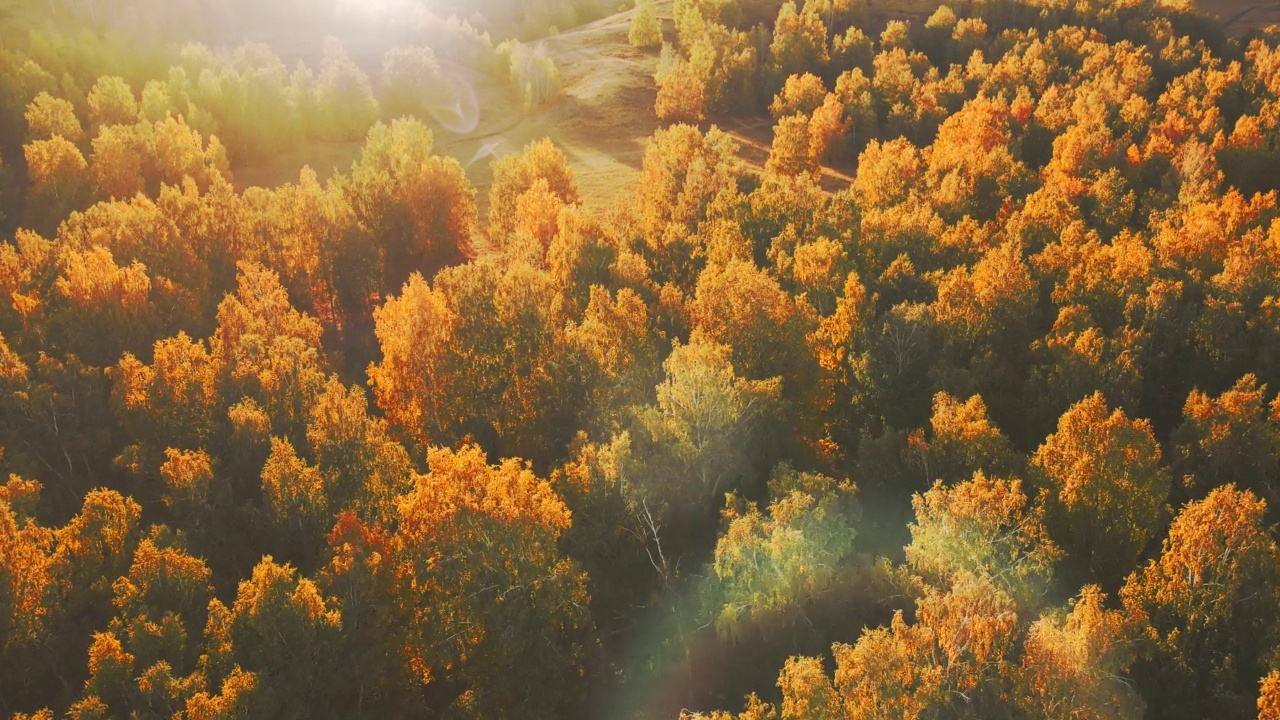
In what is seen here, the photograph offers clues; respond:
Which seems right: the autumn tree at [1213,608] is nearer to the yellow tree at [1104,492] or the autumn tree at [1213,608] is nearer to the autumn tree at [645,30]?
the yellow tree at [1104,492]

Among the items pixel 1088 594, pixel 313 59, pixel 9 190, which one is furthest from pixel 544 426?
pixel 313 59

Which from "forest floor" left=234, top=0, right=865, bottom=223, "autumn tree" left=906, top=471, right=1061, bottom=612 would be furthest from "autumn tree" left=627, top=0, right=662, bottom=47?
"autumn tree" left=906, top=471, right=1061, bottom=612

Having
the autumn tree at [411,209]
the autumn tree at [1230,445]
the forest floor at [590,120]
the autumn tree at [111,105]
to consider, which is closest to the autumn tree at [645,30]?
the forest floor at [590,120]

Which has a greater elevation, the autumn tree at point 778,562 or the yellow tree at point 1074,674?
the yellow tree at point 1074,674

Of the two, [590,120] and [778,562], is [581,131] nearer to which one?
[590,120]

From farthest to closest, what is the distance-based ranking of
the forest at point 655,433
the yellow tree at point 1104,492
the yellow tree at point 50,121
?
the yellow tree at point 50,121 < the yellow tree at point 1104,492 < the forest at point 655,433

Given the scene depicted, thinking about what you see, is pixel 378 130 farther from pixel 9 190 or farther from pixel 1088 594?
pixel 1088 594

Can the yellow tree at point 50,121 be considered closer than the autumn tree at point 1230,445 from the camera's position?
No

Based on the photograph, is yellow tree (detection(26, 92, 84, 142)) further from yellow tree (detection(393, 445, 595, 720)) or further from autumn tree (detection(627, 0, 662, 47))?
autumn tree (detection(627, 0, 662, 47))
